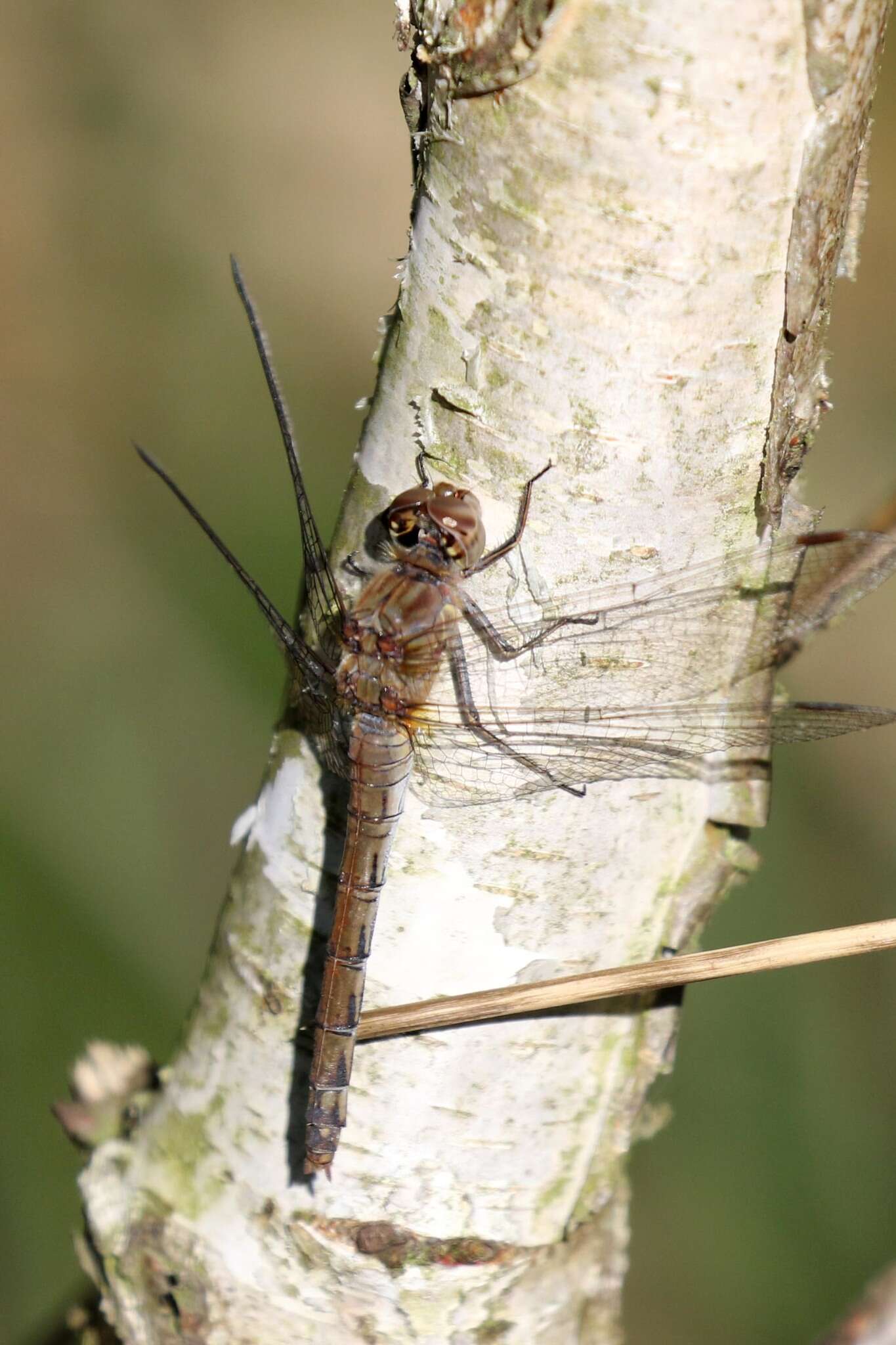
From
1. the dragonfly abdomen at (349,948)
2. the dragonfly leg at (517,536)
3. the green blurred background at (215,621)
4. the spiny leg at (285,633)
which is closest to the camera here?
the dragonfly leg at (517,536)

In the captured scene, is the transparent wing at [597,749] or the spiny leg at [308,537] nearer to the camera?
the transparent wing at [597,749]

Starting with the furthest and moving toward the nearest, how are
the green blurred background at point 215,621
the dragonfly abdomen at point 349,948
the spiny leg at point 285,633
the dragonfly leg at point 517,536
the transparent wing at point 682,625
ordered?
the green blurred background at point 215,621 < the spiny leg at point 285,633 < the dragonfly abdomen at point 349,948 < the transparent wing at point 682,625 < the dragonfly leg at point 517,536

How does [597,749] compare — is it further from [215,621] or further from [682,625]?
[215,621]

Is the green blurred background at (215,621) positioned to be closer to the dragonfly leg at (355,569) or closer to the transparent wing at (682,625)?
the transparent wing at (682,625)

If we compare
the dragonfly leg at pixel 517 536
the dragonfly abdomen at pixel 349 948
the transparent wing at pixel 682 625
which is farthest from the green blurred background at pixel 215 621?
the dragonfly leg at pixel 517 536

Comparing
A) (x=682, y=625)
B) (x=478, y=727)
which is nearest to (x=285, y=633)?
(x=478, y=727)

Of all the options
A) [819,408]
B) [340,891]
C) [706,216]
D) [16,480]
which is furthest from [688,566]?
[16,480]

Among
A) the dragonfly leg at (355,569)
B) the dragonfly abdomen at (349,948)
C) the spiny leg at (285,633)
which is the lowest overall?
the dragonfly abdomen at (349,948)

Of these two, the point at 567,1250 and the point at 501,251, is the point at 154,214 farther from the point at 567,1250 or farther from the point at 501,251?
the point at 567,1250

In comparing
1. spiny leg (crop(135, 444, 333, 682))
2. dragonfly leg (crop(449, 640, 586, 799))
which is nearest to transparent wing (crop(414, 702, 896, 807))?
dragonfly leg (crop(449, 640, 586, 799))

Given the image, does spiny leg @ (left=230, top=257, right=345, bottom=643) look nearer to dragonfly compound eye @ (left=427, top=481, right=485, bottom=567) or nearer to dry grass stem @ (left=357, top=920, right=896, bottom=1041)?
dragonfly compound eye @ (left=427, top=481, right=485, bottom=567)
